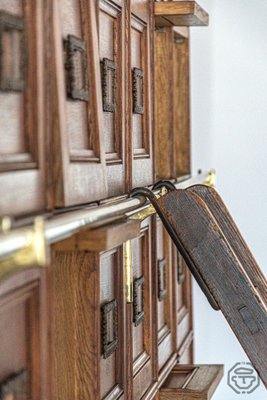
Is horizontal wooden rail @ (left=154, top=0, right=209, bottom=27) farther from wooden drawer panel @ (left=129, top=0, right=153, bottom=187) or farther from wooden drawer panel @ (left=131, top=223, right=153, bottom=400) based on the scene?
wooden drawer panel @ (left=131, top=223, right=153, bottom=400)

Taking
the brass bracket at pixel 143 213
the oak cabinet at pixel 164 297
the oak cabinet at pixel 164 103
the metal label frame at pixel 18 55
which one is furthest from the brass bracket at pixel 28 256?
the oak cabinet at pixel 164 103

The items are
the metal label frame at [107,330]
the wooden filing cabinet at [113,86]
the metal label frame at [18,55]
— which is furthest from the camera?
the wooden filing cabinet at [113,86]

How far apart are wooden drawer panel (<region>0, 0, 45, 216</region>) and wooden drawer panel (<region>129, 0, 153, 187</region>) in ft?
2.65

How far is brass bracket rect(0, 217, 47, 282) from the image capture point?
1.14 m

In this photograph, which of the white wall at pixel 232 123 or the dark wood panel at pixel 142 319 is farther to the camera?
the white wall at pixel 232 123

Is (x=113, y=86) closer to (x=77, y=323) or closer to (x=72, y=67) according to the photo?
(x=72, y=67)

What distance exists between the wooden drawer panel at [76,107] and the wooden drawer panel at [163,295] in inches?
36.7

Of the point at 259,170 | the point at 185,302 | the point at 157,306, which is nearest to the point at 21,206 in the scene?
the point at 157,306

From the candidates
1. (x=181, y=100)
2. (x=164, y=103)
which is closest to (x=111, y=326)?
(x=164, y=103)

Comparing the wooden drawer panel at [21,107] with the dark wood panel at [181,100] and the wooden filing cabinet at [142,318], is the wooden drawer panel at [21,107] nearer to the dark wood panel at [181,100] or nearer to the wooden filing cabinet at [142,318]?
the wooden filing cabinet at [142,318]
